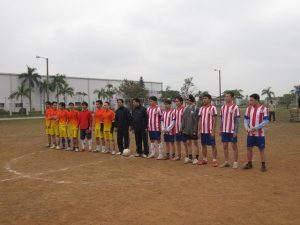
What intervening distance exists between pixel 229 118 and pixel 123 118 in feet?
14.4

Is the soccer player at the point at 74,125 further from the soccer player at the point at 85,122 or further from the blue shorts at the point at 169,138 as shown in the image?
the blue shorts at the point at 169,138

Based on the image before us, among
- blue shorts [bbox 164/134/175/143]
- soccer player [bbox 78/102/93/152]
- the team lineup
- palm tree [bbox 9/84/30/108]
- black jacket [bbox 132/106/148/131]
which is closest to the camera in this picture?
the team lineup

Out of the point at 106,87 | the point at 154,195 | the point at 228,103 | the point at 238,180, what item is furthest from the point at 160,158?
the point at 106,87

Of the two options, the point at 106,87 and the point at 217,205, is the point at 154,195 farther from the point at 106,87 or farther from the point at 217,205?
the point at 106,87

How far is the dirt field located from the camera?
5676 mm

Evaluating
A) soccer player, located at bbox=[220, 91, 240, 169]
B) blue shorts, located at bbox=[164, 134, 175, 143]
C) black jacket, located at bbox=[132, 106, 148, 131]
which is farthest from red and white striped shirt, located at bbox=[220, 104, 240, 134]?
black jacket, located at bbox=[132, 106, 148, 131]

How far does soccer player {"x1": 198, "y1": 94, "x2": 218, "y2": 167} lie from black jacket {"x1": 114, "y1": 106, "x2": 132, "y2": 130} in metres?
3.24

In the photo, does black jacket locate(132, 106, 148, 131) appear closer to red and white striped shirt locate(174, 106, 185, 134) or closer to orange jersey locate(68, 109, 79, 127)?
red and white striped shirt locate(174, 106, 185, 134)

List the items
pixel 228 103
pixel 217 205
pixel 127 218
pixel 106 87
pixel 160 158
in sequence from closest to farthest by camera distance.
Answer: pixel 127 218 < pixel 217 205 < pixel 228 103 < pixel 160 158 < pixel 106 87

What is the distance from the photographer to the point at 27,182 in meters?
8.39

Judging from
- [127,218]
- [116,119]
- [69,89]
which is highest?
[69,89]

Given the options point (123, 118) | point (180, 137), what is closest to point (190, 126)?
point (180, 137)

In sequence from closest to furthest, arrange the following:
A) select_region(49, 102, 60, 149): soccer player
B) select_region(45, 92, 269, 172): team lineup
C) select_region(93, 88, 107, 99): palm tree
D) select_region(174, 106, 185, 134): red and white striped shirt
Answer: select_region(45, 92, 269, 172): team lineup < select_region(174, 106, 185, 134): red and white striped shirt < select_region(49, 102, 60, 149): soccer player < select_region(93, 88, 107, 99): palm tree

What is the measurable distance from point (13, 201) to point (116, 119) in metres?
6.51
